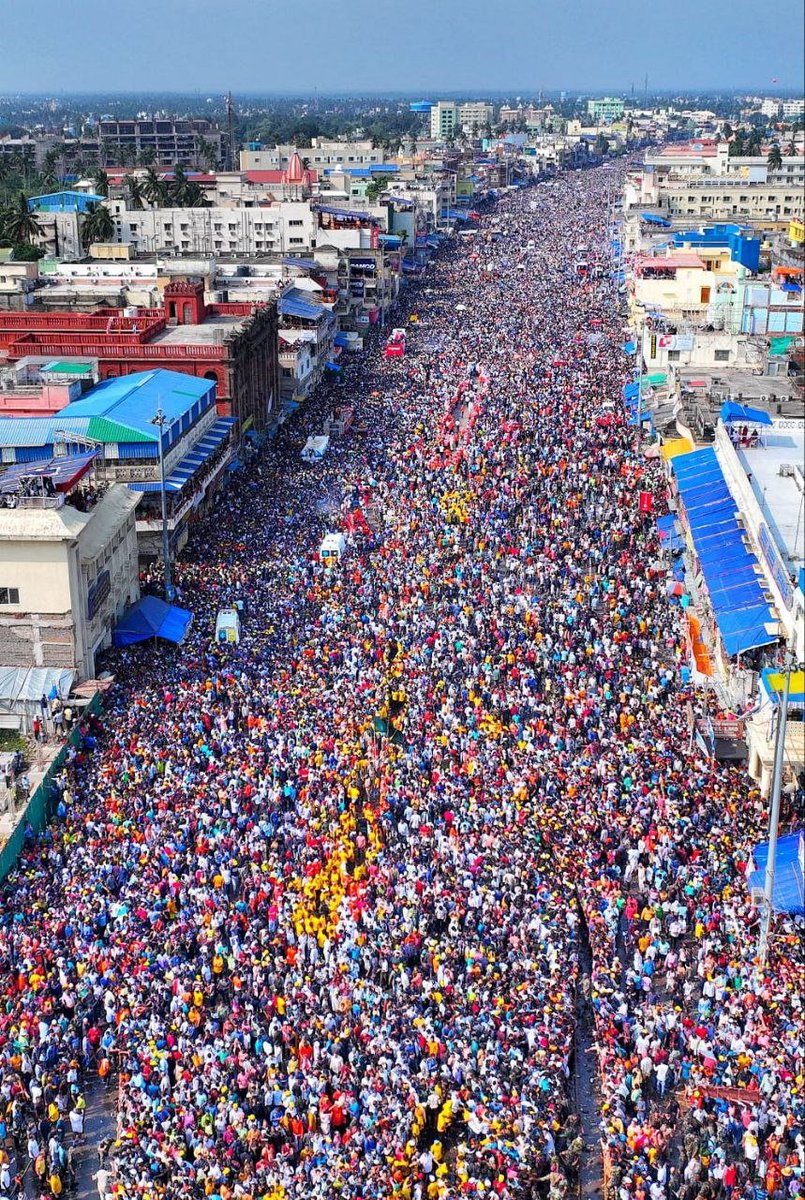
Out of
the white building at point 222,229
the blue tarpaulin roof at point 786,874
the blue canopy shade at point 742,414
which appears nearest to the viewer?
the blue tarpaulin roof at point 786,874

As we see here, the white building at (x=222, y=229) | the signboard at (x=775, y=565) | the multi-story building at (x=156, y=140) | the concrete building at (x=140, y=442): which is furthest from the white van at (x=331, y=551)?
the multi-story building at (x=156, y=140)

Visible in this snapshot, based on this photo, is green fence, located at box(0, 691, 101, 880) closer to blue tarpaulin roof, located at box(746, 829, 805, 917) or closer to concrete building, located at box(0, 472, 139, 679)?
concrete building, located at box(0, 472, 139, 679)

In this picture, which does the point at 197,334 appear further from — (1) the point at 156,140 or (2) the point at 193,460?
(1) the point at 156,140

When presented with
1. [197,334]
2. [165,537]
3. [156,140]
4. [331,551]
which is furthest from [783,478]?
[156,140]

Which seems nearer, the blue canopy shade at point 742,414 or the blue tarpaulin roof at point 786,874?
the blue tarpaulin roof at point 786,874

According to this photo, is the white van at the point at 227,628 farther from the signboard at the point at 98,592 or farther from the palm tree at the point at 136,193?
the palm tree at the point at 136,193

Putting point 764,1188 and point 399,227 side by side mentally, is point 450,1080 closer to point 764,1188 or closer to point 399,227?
point 764,1188
